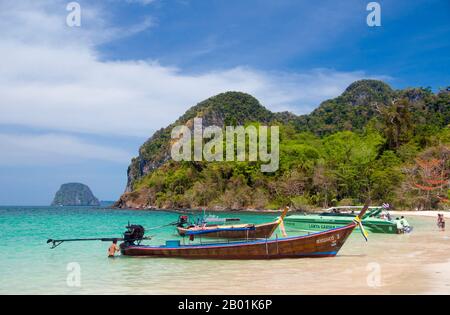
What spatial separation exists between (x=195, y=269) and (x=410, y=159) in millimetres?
58915

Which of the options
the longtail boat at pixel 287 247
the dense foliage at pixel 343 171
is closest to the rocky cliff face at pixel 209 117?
the dense foliage at pixel 343 171

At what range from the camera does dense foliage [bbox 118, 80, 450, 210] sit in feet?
192

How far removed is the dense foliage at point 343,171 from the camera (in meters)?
58.4

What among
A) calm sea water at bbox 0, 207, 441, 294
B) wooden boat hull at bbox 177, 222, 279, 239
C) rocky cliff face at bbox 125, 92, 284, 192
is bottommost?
calm sea water at bbox 0, 207, 441, 294

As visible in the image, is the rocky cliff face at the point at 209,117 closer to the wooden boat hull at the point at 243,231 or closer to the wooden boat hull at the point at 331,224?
the wooden boat hull at the point at 331,224

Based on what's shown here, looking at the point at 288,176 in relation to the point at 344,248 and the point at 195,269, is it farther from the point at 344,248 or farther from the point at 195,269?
the point at 195,269

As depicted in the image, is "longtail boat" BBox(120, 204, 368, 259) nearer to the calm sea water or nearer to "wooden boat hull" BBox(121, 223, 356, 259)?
"wooden boat hull" BBox(121, 223, 356, 259)

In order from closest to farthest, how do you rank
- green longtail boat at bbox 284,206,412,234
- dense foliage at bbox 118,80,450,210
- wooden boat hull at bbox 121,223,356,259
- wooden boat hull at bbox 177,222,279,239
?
wooden boat hull at bbox 121,223,356,259, wooden boat hull at bbox 177,222,279,239, green longtail boat at bbox 284,206,412,234, dense foliage at bbox 118,80,450,210

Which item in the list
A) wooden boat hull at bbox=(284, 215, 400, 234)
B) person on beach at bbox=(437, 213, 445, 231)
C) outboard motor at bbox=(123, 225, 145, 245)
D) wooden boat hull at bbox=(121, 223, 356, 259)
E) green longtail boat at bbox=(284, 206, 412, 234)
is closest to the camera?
wooden boat hull at bbox=(121, 223, 356, 259)

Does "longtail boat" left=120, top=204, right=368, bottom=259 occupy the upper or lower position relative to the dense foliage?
lower

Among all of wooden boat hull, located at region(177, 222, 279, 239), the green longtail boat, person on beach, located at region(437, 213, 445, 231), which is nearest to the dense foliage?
person on beach, located at region(437, 213, 445, 231)

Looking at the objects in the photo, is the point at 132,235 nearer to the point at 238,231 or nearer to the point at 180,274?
the point at 180,274

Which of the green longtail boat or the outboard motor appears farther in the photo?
the green longtail boat
